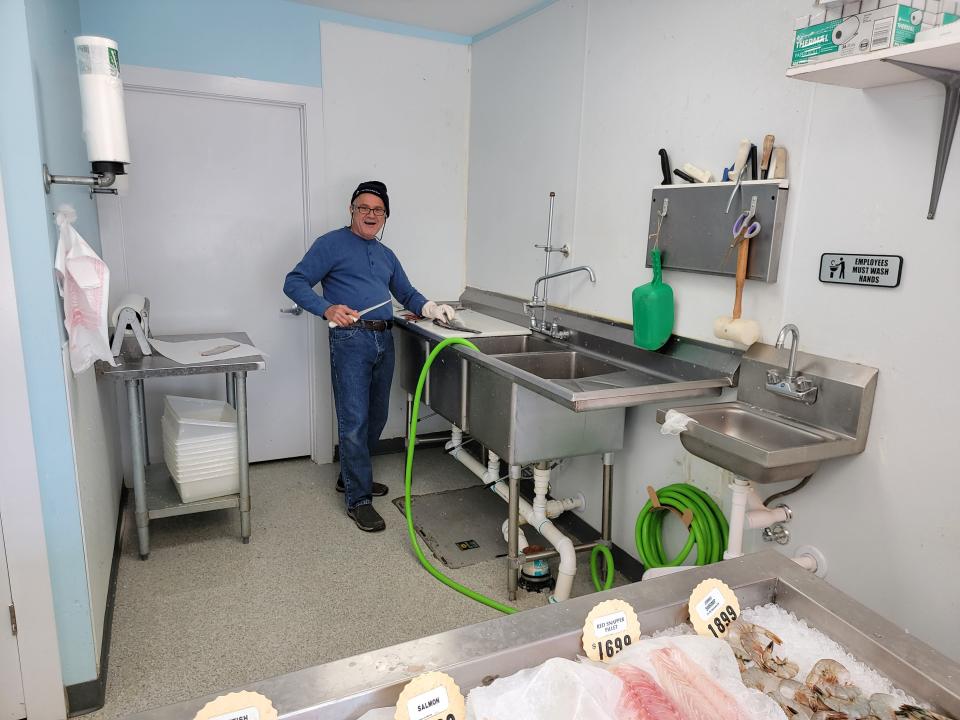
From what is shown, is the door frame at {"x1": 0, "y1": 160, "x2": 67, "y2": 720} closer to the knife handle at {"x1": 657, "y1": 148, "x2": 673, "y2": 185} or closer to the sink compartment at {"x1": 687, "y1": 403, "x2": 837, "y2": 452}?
the sink compartment at {"x1": 687, "y1": 403, "x2": 837, "y2": 452}

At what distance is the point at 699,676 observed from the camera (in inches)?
34.3

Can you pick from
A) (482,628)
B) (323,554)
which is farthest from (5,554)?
(482,628)

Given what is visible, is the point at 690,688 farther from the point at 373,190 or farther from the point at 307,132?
the point at 307,132

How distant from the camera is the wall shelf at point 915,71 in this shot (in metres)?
1.29

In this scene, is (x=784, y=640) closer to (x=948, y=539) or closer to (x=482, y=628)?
(x=482, y=628)

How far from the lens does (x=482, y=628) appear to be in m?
0.94

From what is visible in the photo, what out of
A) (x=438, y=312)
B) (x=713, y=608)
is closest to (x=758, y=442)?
(x=713, y=608)

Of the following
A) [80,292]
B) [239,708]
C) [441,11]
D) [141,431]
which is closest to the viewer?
[239,708]

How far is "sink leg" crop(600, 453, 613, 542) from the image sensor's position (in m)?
2.62

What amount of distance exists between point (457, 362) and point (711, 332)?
3.61ft

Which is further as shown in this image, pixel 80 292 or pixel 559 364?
pixel 559 364

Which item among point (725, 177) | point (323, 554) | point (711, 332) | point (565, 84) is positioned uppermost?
point (565, 84)

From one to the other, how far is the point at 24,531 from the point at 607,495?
6.49 ft

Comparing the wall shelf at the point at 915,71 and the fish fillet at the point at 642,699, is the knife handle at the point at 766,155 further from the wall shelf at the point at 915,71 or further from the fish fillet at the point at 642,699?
the fish fillet at the point at 642,699
